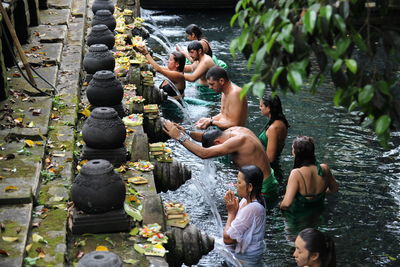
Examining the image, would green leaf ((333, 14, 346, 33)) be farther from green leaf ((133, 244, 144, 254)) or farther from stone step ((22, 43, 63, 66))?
stone step ((22, 43, 63, 66))

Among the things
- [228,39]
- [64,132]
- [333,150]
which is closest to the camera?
[64,132]

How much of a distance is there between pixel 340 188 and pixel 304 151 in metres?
1.63

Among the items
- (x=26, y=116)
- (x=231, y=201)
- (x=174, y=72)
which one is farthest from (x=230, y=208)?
(x=174, y=72)

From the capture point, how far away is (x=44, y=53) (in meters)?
11.8

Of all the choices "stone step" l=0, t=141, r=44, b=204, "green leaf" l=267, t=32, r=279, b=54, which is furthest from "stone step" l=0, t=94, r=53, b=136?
"green leaf" l=267, t=32, r=279, b=54

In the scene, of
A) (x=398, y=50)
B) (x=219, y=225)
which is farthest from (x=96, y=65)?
(x=398, y=50)

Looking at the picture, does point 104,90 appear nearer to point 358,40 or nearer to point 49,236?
point 49,236

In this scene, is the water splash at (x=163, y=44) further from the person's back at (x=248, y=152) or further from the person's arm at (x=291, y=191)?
the person's arm at (x=291, y=191)

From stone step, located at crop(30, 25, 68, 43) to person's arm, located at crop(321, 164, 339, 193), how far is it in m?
6.33

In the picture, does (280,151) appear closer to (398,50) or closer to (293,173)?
(293,173)

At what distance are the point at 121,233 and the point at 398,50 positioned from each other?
3321mm

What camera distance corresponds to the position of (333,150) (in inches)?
428

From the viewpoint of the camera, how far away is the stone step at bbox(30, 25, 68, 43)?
12680 mm

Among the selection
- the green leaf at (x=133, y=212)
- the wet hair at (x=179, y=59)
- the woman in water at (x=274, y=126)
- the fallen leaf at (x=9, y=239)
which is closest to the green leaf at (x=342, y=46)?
the green leaf at (x=133, y=212)
